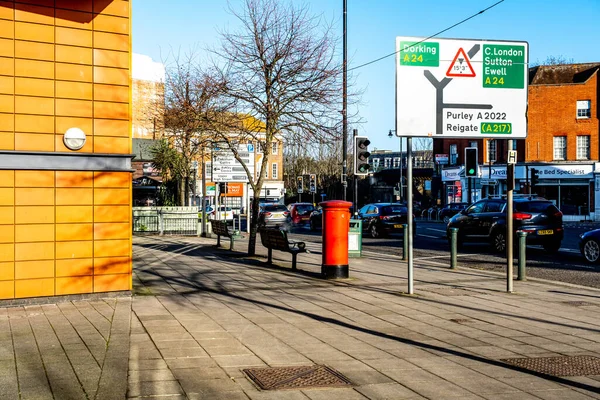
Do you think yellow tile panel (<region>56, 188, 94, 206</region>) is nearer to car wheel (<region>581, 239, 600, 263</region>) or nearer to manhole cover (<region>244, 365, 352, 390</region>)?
manhole cover (<region>244, 365, 352, 390</region>)

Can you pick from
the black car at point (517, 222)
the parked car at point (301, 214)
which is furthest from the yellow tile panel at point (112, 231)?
the parked car at point (301, 214)

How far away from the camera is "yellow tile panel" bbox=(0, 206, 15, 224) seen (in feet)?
30.0

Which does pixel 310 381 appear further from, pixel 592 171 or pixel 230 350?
pixel 592 171

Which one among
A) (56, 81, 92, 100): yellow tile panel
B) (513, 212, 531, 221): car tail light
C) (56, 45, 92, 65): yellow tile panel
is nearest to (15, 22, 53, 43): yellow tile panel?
(56, 45, 92, 65): yellow tile panel

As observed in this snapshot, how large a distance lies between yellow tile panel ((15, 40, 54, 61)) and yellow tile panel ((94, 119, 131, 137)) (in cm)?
107

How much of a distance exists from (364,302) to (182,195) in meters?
23.5

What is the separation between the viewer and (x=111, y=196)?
→ 9.91 metres

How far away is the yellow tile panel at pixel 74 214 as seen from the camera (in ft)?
31.3

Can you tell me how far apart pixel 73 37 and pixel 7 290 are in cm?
354

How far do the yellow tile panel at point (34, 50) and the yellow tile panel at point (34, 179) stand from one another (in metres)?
1.54

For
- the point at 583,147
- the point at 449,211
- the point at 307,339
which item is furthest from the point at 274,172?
the point at 307,339

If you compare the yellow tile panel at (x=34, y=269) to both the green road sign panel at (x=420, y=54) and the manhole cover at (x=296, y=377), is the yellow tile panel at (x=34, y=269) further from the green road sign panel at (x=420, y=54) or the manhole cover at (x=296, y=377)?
the green road sign panel at (x=420, y=54)

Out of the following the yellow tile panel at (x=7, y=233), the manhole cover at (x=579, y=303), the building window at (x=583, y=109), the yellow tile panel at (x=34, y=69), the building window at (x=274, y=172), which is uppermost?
the building window at (x=583, y=109)

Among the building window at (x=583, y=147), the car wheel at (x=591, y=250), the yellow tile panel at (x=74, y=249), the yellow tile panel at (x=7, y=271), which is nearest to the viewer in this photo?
the yellow tile panel at (x=7, y=271)
